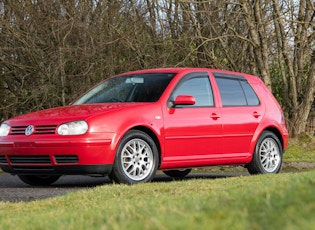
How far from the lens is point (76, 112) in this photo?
1018 cm

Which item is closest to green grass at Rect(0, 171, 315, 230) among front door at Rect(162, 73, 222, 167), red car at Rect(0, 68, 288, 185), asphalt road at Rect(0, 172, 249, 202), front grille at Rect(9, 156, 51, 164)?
asphalt road at Rect(0, 172, 249, 202)

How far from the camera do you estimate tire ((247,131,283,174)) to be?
38.9ft

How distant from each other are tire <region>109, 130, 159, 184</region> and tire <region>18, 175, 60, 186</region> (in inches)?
65.9

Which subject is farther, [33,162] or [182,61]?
[182,61]

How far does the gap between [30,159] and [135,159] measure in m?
1.41

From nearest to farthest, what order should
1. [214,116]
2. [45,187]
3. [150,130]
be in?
[150,130], [45,187], [214,116]

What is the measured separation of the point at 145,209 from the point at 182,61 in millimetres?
12777

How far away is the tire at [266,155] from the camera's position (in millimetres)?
11859

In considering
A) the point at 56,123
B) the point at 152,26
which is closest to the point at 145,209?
the point at 56,123

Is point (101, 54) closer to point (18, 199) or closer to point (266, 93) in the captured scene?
point (266, 93)

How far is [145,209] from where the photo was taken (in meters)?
5.34

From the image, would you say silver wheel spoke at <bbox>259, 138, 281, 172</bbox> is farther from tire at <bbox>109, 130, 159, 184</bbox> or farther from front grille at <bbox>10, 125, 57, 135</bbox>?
front grille at <bbox>10, 125, 57, 135</bbox>

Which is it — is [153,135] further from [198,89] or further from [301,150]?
[301,150]

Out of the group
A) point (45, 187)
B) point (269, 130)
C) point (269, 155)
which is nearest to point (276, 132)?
point (269, 130)
